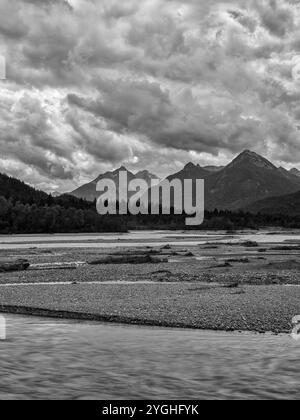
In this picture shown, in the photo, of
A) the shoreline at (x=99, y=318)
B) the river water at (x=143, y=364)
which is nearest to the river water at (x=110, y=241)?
the shoreline at (x=99, y=318)

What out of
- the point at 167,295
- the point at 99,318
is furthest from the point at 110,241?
the point at 99,318

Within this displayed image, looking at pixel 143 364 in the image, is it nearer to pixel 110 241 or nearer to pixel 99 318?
pixel 99 318

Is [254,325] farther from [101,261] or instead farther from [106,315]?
[101,261]

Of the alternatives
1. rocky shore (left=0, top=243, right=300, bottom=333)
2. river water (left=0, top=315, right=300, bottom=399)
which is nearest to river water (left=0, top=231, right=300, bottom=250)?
rocky shore (left=0, top=243, right=300, bottom=333)

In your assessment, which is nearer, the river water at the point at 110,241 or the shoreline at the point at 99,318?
the shoreline at the point at 99,318

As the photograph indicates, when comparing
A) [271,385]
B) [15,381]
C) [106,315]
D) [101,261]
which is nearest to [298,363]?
[271,385]

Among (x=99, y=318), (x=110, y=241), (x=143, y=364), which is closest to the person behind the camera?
(x=143, y=364)

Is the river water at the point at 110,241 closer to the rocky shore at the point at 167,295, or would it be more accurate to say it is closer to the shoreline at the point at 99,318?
the rocky shore at the point at 167,295

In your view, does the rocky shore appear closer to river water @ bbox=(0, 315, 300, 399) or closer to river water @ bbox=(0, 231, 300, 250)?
river water @ bbox=(0, 315, 300, 399)

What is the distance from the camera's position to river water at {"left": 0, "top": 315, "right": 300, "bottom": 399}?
14.6 metres

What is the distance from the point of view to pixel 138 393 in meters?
14.3

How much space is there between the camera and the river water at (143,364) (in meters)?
14.6

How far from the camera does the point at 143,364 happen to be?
17.1 metres
